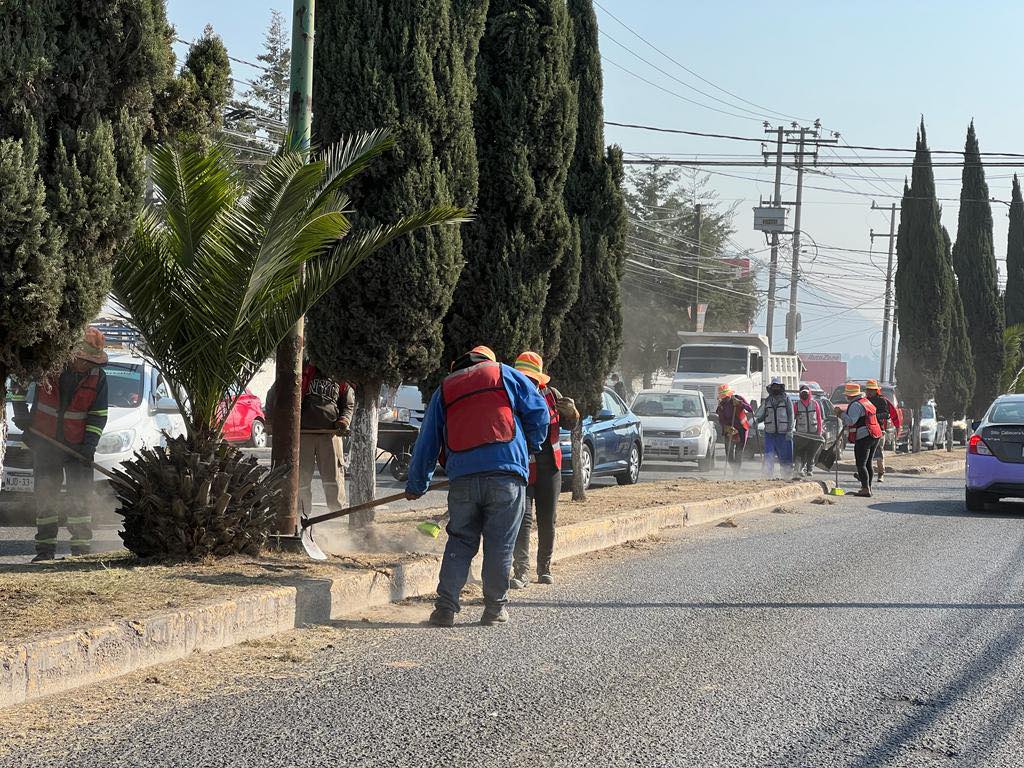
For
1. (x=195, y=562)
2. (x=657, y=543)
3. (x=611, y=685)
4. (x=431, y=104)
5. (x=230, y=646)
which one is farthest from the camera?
(x=657, y=543)

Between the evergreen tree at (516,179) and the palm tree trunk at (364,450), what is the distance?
168cm

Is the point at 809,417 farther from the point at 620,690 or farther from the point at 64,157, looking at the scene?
the point at 64,157

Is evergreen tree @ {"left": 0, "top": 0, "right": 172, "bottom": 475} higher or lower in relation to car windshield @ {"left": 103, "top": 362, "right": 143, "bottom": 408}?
higher

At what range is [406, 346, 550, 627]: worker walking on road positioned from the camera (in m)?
7.85

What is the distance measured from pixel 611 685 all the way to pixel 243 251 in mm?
3948

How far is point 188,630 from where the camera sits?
6605 millimetres

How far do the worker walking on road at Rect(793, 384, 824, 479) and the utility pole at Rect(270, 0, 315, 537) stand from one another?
14734 mm

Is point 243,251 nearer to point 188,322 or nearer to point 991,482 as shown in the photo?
point 188,322

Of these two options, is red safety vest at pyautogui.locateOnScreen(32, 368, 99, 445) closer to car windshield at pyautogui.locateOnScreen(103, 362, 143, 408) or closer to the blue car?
car windshield at pyautogui.locateOnScreen(103, 362, 143, 408)

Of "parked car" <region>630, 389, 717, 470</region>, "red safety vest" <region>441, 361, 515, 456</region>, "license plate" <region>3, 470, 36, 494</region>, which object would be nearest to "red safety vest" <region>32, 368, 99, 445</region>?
"license plate" <region>3, 470, 36, 494</region>

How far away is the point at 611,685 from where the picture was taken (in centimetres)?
626

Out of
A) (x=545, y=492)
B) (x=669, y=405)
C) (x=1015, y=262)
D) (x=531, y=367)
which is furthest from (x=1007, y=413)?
(x=1015, y=262)

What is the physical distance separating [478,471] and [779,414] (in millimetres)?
14686

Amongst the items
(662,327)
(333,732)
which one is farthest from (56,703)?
(662,327)
